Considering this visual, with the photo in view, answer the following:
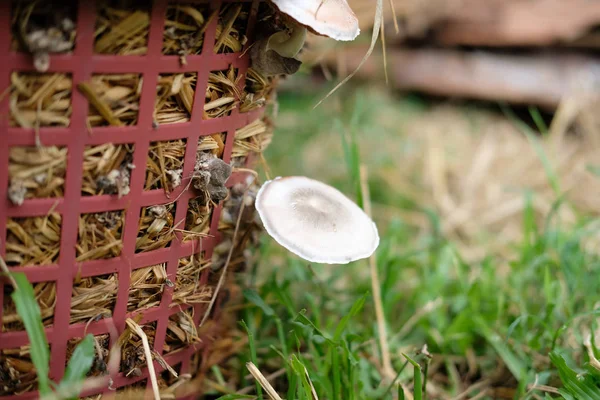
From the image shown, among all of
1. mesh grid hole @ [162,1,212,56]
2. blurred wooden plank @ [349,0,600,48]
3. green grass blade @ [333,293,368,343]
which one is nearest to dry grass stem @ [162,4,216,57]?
mesh grid hole @ [162,1,212,56]

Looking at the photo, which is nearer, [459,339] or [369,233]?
[369,233]

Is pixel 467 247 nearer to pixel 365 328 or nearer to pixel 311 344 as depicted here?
pixel 365 328

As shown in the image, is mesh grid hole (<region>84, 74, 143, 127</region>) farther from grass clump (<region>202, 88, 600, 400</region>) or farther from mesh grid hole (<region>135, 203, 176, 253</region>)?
grass clump (<region>202, 88, 600, 400</region>)

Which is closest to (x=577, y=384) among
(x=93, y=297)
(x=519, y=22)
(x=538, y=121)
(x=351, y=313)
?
(x=351, y=313)

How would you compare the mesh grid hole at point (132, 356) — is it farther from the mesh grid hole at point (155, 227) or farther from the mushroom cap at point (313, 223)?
the mushroom cap at point (313, 223)

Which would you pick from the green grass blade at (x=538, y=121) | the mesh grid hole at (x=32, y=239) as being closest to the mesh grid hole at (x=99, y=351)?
the mesh grid hole at (x=32, y=239)

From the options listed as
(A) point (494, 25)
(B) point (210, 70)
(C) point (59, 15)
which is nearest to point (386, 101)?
(A) point (494, 25)

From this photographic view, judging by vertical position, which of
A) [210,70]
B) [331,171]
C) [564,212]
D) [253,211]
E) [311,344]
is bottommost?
[331,171]
